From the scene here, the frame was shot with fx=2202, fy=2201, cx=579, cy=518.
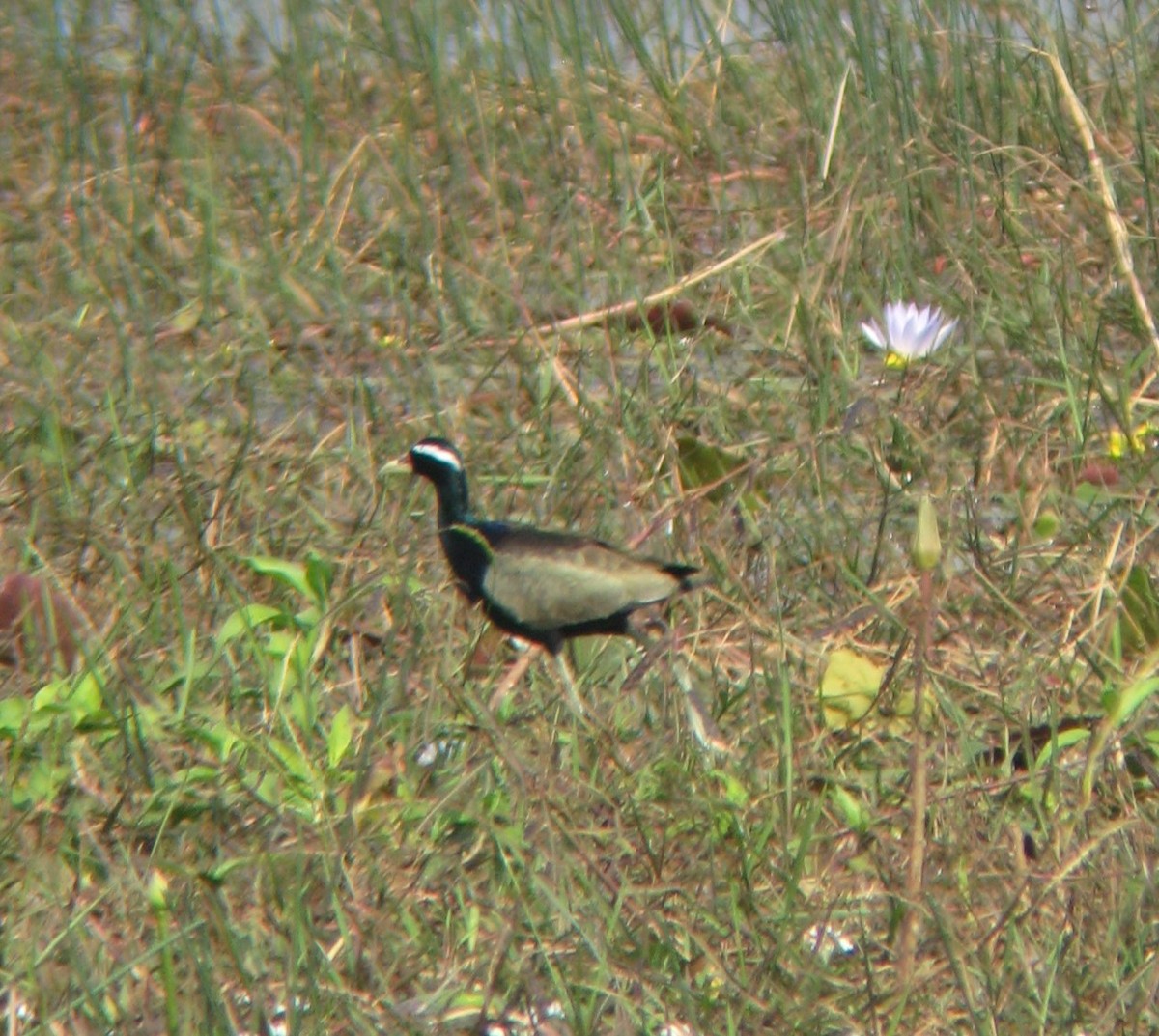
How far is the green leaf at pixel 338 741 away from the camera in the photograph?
9.56ft

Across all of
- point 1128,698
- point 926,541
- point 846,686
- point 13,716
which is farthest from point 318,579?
point 926,541

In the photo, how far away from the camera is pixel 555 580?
3127 mm

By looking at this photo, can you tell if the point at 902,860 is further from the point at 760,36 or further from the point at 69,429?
the point at 760,36

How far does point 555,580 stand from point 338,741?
0.41 m

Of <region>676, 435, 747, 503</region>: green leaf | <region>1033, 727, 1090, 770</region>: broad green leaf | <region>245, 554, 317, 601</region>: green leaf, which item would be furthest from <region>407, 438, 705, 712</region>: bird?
<region>1033, 727, 1090, 770</region>: broad green leaf

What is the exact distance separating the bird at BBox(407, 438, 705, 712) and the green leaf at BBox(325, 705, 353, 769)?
0.31 metres

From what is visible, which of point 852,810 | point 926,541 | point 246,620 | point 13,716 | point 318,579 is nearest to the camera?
point 926,541

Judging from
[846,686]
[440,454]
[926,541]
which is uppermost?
[926,541]

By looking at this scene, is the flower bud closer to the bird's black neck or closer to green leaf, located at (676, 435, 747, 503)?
the bird's black neck

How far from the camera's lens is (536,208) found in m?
4.83

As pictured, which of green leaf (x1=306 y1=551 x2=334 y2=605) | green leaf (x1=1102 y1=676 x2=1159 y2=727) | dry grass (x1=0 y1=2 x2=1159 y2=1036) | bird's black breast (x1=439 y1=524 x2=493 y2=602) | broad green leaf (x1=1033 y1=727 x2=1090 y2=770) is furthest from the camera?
green leaf (x1=306 y1=551 x2=334 y2=605)

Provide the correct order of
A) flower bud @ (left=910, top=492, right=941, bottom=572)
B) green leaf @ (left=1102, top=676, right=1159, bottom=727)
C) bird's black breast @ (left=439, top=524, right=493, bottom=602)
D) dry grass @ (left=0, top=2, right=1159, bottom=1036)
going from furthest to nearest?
bird's black breast @ (left=439, top=524, right=493, bottom=602) < green leaf @ (left=1102, top=676, right=1159, bottom=727) < dry grass @ (left=0, top=2, right=1159, bottom=1036) < flower bud @ (left=910, top=492, right=941, bottom=572)

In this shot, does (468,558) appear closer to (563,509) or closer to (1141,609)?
(563,509)

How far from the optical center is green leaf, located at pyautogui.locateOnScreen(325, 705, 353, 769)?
2914 mm
